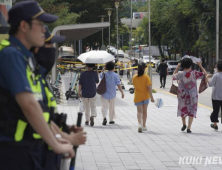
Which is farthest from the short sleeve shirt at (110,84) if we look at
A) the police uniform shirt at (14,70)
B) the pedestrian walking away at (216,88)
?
the police uniform shirt at (14,70)

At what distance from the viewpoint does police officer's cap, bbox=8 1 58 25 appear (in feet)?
11.5

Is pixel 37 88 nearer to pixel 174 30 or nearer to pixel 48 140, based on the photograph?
pixel 48 140

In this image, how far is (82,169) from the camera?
27.4 ft

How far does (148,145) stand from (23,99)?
7618 mm

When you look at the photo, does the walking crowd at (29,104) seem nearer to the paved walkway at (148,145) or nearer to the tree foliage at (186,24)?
the paved walkway at (148,145)

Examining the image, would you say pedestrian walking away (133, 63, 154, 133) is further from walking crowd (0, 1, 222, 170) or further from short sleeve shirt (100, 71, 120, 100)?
walking crowd (0, 1, 222, 170)

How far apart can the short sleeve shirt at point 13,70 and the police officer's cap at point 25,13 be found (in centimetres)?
19

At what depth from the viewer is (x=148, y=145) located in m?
10.8

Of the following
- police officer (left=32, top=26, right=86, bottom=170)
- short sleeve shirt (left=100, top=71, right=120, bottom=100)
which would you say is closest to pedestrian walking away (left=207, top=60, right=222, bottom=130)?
short sleeve shirt (left=100, top=71, right=120, bottom=100)

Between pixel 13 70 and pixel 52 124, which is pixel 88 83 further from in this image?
pixel 13 70

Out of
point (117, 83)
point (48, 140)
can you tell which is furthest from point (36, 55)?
point (117, 83)

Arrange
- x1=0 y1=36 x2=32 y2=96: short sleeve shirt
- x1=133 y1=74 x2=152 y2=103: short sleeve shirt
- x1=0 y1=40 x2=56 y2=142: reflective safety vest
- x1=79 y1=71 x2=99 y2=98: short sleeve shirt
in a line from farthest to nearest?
x1=79 y1=71 x2=99 y2=98: short sleeve shirt < x1=133 y1=74 x2=152 y2=103: short sleeve shirt < x1=0 y1=40 x2=56 y2=142: reflective safety vest < x1=0 y1=36 x2=32 y2=96: short sleeve shirt

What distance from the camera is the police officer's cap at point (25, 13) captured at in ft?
11.5

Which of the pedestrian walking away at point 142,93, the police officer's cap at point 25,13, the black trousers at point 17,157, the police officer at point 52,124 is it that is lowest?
the pedestrian walking away at point 142,93
